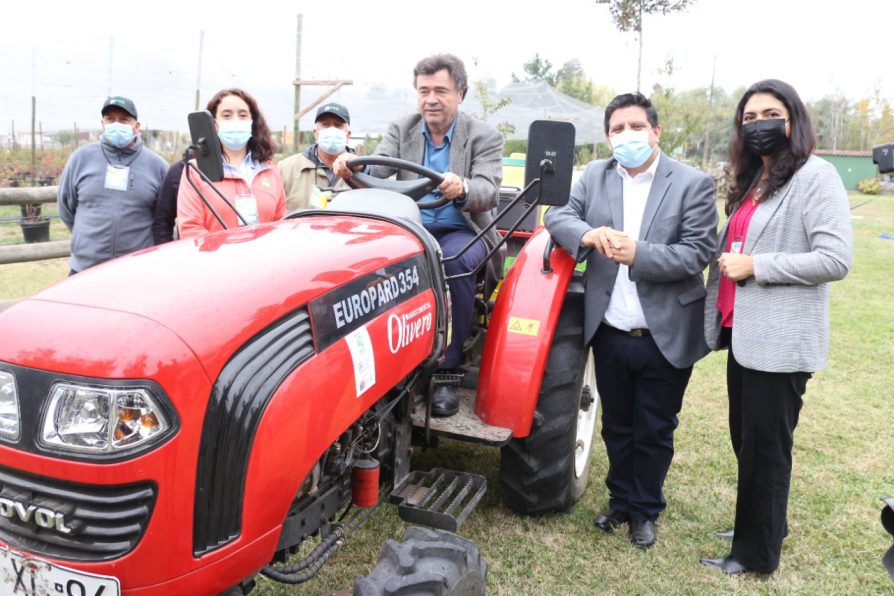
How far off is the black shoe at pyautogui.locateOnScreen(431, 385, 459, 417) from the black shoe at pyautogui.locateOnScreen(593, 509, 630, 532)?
0.90 metres

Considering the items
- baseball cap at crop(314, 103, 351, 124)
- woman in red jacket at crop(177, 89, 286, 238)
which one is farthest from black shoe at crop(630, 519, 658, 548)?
baseball cap at crop(314, 103, 351, 124)

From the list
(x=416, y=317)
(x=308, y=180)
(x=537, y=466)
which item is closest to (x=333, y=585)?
(x=537, y=466)

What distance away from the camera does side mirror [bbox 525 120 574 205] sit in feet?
8.43

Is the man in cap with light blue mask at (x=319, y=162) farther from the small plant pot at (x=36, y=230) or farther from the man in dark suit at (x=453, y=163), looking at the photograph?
the small plant pot at (x=36, y=230)

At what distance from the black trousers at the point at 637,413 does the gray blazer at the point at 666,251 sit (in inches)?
4.1

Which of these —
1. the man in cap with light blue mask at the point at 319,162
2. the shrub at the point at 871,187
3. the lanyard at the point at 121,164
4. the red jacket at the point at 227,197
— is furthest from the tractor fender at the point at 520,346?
the shrub at the point at 871,187

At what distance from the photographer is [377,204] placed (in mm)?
2707

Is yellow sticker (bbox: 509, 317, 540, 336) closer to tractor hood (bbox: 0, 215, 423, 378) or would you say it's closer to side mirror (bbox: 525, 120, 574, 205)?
side mirror (bbox: 525, 120, 574, 205)

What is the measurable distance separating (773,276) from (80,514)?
2.28m

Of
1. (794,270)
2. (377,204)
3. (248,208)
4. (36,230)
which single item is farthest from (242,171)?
(36,230)

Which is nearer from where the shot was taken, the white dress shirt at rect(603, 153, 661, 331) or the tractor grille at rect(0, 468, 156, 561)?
the tractor grille at rect(0, 468, 156, 561)

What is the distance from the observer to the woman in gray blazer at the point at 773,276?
8.66 ft

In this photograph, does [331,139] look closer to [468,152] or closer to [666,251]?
[468,152]

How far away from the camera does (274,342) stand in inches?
69.5
